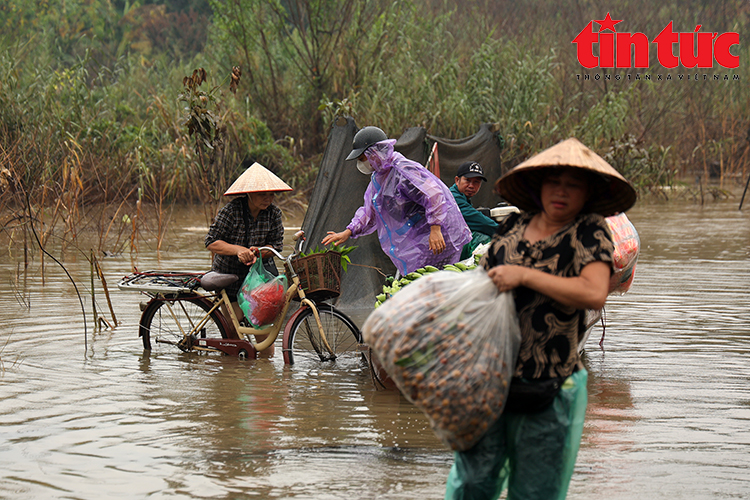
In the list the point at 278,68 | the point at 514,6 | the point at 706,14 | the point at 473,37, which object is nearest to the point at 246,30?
the point at 278,68

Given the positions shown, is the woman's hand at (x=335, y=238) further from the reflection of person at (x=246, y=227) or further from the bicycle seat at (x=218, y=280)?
the bicycle seat at (x=218, y=280)

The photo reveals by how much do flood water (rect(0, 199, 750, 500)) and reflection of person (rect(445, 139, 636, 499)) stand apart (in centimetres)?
110

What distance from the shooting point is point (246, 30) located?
66.6 ft

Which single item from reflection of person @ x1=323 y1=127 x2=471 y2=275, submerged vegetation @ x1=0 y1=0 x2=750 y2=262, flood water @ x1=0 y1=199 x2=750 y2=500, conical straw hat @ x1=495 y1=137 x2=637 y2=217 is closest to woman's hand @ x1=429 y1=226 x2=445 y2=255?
reflection of person @ x1=323 y1=127 x2=471 y2=275

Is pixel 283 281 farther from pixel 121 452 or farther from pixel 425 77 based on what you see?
pixel 425 77

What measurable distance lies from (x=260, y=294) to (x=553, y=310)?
12.2 ft

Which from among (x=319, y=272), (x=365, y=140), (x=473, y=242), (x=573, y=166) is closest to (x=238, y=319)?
(x=319, y=272)

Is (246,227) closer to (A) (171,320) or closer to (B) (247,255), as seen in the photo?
Answer: (B) (247,255)

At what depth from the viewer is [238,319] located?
657 centimetres

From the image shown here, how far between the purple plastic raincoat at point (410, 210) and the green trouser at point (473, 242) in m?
0.37

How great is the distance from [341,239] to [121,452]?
7.73ft

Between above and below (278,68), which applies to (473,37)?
above

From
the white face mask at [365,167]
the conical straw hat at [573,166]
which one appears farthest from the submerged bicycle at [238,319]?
the conical straw hat at [573,166]

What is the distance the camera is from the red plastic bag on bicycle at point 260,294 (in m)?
6.19
